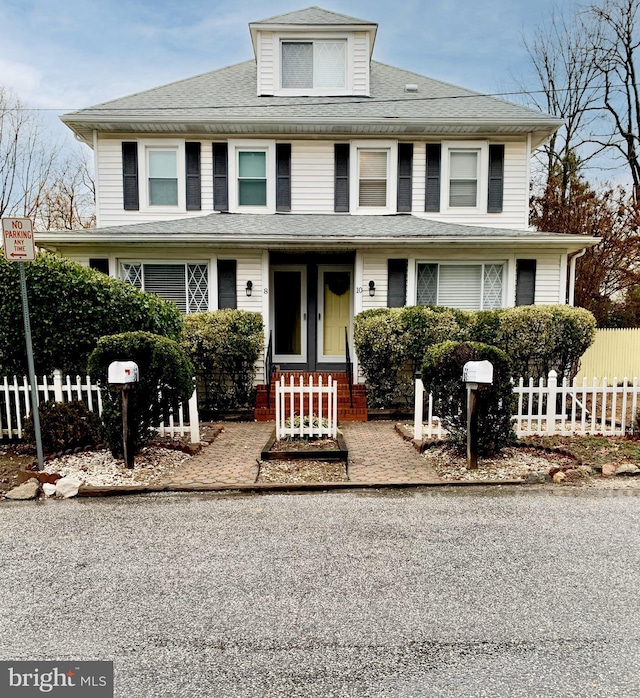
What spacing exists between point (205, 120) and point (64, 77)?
12.6 metres

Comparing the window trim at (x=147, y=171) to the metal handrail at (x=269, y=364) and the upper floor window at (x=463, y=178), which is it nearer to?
the metal handrail at (x=269, y=364)

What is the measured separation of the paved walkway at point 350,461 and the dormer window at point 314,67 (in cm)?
869

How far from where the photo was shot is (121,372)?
501cm

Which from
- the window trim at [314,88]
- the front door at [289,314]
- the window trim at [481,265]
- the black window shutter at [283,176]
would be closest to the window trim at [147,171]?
the black window shutter at [283,176]

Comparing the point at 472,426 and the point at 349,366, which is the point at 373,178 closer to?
the point at 349,366

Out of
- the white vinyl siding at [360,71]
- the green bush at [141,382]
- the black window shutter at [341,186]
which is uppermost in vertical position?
the white vinyl siding at [360,71]

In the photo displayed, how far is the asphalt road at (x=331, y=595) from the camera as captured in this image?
219 centimetres

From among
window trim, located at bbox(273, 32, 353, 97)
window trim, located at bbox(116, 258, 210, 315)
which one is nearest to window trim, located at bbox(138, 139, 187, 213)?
window trim, located at bbox(116, 258, 210, 315)

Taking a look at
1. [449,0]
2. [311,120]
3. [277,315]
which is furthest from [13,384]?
[449,0]

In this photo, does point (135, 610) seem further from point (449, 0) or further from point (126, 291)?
point (449, 0)

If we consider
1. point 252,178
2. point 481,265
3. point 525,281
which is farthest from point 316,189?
point 525,281

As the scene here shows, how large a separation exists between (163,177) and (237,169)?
1.75 metres

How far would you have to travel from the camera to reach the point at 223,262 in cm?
977

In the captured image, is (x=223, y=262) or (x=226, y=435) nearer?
(x=226, y=435)
